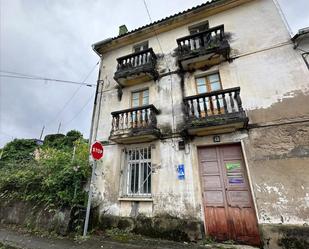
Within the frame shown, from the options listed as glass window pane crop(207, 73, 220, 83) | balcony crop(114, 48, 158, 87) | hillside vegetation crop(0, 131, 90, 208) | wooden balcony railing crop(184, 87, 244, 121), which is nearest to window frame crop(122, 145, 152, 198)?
hillside vegetation crop(0, 131, 90, 208)

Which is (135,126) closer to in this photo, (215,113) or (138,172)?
(138,172)

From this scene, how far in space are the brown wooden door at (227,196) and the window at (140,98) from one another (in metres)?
3.49

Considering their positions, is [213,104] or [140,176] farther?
[140,176]

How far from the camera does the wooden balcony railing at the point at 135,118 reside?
6.53 m

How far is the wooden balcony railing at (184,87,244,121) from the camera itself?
218 inches

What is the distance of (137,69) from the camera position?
7453mm

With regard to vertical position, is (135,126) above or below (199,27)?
below

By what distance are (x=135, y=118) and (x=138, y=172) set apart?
2198mm

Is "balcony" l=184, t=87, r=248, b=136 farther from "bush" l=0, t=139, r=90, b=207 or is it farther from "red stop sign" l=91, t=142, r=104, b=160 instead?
"bush" l=0, t=139, r=90, b=207

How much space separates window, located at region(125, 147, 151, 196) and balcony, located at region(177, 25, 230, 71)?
399 centimetres

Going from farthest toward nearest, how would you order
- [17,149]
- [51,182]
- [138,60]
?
[17,149]
[138,60]
[51,182]

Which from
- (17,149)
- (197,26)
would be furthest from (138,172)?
(17,149)

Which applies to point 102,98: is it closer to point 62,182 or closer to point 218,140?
point 62,182

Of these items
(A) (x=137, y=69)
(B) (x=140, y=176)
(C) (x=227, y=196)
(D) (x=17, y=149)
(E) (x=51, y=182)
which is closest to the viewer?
(C) (x=227, y=196)
